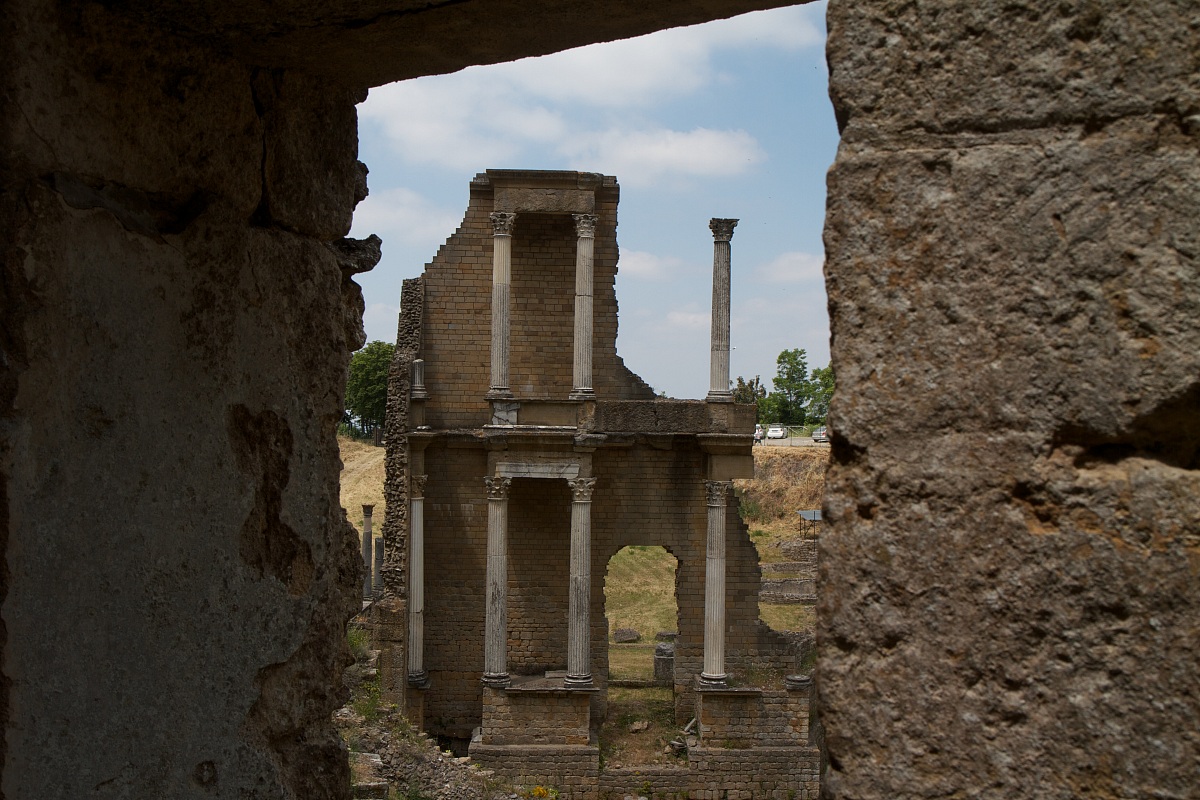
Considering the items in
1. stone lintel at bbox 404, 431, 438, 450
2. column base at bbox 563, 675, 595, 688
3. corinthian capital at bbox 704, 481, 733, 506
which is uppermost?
stone lintel at bbox 404, 431, 438, 450

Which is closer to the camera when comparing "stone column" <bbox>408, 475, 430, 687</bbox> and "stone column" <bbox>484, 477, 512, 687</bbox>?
"stone column" <bbox>484, 477, 512, 687</bbox>

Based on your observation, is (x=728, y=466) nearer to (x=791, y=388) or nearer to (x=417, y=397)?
(x=417, y=397)

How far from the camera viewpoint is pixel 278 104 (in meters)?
2.80

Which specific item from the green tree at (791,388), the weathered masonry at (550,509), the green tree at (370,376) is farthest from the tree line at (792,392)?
the weathered masonry at (550,509)

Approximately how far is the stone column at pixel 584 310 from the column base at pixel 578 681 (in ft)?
12.8

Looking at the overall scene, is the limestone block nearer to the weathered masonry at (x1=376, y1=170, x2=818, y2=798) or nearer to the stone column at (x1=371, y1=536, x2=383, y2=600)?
the weathered masonry at (x1=376, y1=170, x2=818, y2=798)

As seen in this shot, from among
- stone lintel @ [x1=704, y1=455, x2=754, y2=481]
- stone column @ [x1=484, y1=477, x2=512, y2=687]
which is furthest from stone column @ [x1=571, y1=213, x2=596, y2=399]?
stone lintel @ [x1=704, y1=455, x2=754, y2=481]

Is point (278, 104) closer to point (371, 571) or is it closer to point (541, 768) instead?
point (541, 768)

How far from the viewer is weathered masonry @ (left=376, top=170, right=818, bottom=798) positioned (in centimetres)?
1499

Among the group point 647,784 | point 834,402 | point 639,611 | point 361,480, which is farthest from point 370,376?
point 834,402

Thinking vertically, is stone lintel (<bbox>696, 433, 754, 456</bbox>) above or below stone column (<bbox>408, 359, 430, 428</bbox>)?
below

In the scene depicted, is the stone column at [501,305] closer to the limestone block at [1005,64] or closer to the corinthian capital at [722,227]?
the corinthian capital at [722,227]

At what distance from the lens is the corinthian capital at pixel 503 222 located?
51.1 feet

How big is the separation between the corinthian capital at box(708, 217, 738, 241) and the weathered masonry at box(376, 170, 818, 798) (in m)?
0.04
